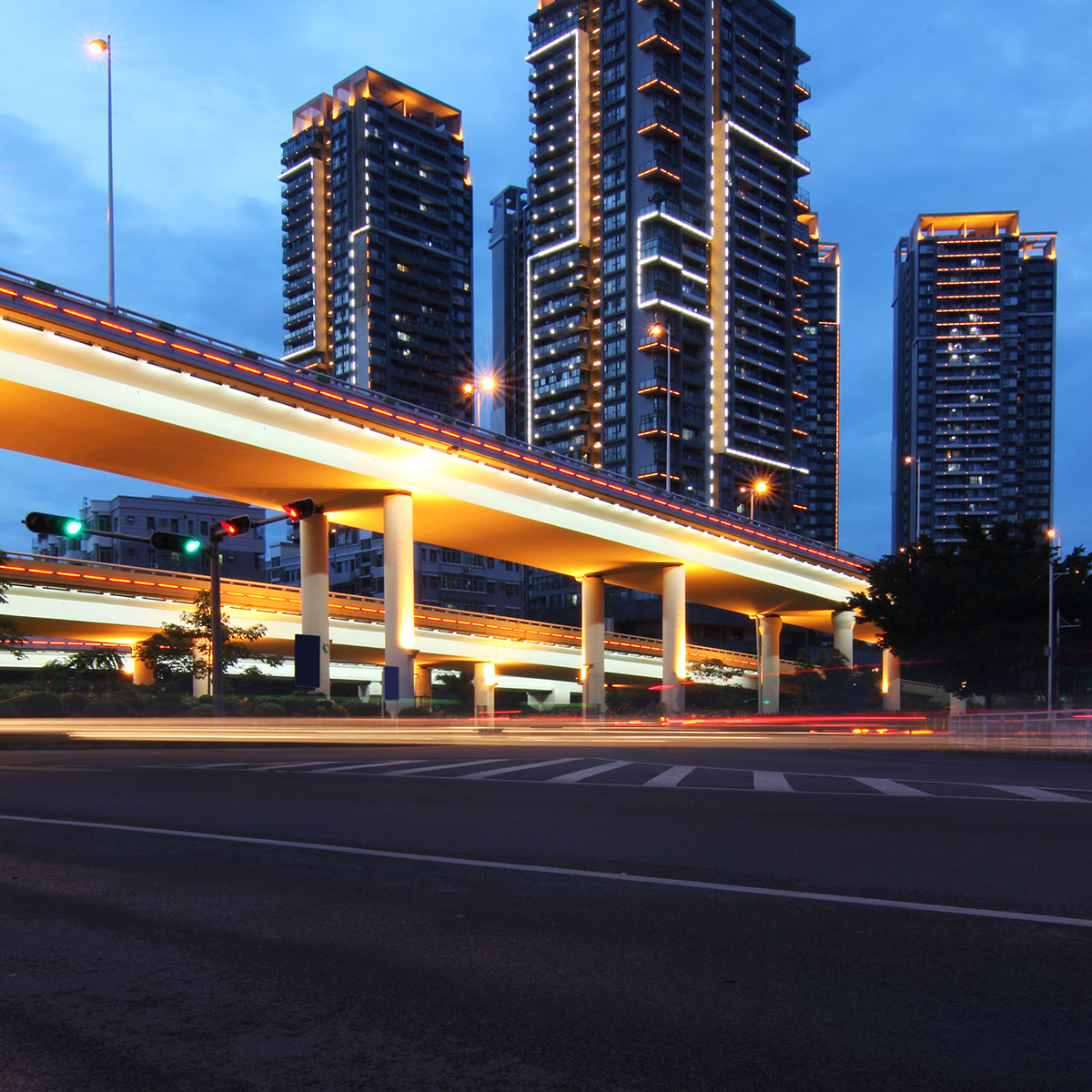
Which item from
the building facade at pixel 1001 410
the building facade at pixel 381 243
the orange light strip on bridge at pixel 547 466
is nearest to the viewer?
the orange light strip on bridge at pixel 547 466

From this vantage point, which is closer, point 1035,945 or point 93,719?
point 1035,945

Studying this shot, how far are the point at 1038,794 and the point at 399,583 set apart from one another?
4034 cm

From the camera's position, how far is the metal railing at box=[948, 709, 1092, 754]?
24438 mm

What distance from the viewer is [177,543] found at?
2512cm

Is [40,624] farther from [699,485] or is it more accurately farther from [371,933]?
[699,485]

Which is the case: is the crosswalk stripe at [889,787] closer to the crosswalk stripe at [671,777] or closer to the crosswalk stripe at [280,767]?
the crosswalk stripe at [671,777]

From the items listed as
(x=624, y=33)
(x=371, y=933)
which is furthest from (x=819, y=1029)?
(x=624, y=33)

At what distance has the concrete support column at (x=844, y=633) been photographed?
3509 inches

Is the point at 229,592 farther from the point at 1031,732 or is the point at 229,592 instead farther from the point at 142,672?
the point at 1031,732

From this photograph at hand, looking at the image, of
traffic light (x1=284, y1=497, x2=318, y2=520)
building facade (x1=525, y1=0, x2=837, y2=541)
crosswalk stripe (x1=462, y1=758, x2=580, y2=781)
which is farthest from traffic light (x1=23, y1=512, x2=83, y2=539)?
building facade (x1=525, y1=0, x2=837, y2=541)

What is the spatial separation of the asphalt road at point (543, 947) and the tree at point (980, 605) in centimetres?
3855

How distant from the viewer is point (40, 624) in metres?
58.2

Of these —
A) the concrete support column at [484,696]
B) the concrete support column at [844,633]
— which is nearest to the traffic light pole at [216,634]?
the concrete support column at [484,696]

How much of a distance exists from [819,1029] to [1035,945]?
207 cm
